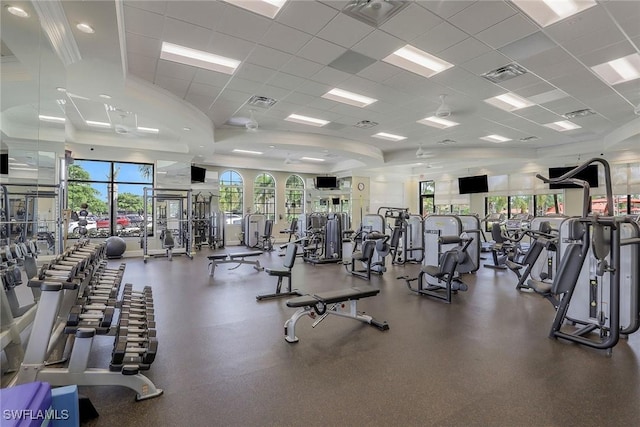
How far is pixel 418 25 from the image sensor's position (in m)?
3.53

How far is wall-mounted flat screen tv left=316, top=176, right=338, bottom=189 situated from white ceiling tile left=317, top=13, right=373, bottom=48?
967cm

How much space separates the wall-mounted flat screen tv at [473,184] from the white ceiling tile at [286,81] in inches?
394

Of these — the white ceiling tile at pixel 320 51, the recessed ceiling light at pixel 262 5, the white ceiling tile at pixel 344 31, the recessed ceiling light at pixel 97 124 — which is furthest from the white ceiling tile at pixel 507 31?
the recessed ceiling light at pixel 97 124

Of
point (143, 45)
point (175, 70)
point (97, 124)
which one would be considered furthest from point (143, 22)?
point (97, 124)

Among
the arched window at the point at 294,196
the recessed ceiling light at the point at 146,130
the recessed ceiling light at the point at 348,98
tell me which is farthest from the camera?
the arched window at the point at 294,196

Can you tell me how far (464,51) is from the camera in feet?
13.4

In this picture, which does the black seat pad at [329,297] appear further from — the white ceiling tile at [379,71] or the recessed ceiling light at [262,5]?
the white ceiling tile at [379,71]

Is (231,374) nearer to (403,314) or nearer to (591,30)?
(403,314)

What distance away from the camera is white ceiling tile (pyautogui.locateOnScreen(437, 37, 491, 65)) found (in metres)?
3.89

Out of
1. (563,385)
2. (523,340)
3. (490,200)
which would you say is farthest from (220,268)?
(490,200)

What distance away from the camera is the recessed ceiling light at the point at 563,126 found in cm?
729

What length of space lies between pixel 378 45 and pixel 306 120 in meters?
3.48

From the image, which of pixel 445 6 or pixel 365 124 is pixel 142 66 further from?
pixel 365 124

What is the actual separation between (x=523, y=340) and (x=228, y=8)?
4498mm
